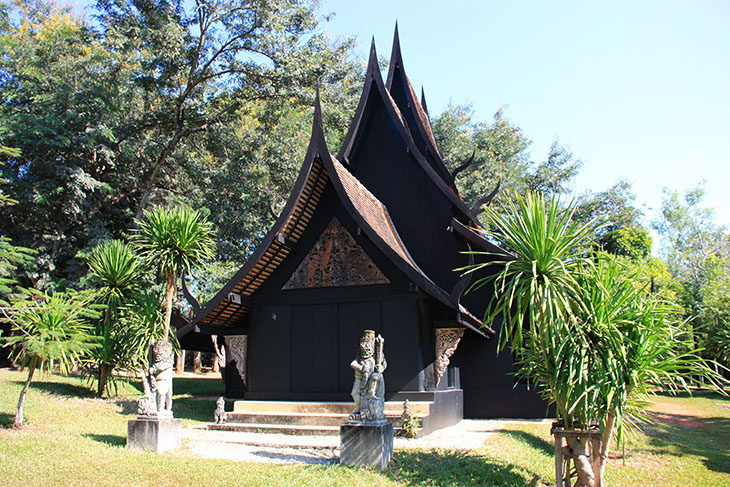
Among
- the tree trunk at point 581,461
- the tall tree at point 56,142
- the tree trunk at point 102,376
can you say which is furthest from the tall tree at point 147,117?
the tree trunk at point 581,461

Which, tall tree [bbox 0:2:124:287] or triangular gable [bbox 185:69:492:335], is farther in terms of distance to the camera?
tall tree [bbox 0:2:124:287]

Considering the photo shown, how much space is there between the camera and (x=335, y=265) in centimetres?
1135

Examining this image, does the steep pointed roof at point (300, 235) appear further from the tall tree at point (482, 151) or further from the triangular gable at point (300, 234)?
the tall tree at point (482, 151)

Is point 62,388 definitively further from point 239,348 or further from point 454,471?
point 454,471

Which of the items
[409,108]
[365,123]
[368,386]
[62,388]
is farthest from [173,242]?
[409,108]

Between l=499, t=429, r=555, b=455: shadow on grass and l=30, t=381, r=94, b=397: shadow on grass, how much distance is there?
408 inches

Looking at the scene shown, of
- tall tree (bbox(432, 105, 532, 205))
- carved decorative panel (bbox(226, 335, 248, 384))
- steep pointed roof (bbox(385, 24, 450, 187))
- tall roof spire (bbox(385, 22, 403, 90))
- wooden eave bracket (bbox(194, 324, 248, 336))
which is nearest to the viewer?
wooden eave bracket (bbox(194, 324, 248, 336))

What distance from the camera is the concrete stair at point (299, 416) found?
9891 millimetres

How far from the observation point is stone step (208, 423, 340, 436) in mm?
9828

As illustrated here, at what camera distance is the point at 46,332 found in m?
8.35

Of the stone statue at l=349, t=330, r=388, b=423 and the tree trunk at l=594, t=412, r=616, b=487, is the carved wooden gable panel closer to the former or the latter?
the stone statue at l=349, t=330, r=388, b=423

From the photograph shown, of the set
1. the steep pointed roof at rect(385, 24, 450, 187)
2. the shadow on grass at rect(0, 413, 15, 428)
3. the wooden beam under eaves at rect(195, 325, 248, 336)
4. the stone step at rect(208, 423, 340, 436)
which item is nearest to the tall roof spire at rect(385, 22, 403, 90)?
the steep pointed roof at rect(385, 24, 450, 187)

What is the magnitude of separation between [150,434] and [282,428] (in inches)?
112

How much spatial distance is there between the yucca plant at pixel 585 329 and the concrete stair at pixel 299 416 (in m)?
3.98
